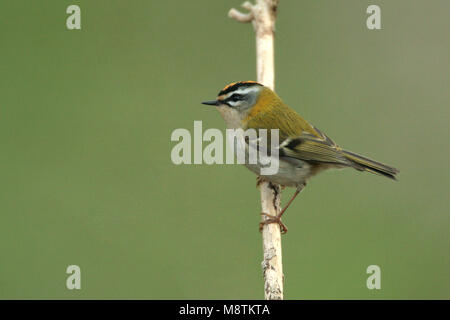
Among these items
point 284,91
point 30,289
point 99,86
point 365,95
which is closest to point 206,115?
point 284,91

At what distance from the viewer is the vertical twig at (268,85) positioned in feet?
9.83

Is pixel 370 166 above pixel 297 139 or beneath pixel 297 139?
beneath

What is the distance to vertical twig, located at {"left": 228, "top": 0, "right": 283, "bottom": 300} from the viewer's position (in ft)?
9.83

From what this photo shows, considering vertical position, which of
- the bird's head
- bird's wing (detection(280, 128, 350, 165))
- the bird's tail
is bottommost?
the bird's tail

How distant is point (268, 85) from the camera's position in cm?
388

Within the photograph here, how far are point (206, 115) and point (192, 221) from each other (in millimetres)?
→ 1215

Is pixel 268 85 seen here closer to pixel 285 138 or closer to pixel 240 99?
pixel 240 99

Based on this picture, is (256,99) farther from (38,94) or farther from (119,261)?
(38,94)

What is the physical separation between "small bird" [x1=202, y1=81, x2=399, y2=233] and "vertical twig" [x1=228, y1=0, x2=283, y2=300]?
0.39 feet

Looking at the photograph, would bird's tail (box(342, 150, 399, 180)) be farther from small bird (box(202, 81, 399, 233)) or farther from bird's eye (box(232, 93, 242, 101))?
bird's eye (box(232, 93, 242, 101))

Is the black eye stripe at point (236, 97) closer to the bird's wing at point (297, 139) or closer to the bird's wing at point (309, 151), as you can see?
the bird's wing at point (297, 139)

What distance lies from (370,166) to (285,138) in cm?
55

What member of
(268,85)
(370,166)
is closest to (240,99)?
(268,85)

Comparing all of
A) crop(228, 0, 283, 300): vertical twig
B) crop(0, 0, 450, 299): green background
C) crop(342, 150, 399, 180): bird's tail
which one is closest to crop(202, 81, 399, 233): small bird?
crop(342, 150, 399, 180): bird's tail
